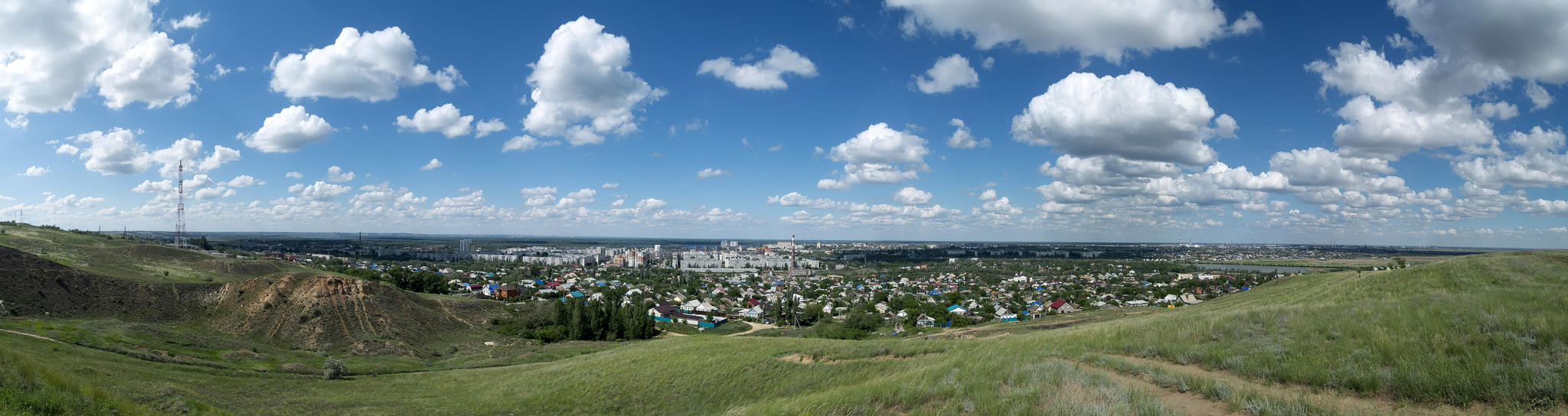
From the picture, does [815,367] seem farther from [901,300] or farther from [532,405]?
[901,300]

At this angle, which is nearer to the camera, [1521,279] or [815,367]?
[815,367]

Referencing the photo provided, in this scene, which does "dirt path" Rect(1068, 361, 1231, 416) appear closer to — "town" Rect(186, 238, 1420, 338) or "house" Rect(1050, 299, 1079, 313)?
"town" Rect(186, 238, 1420, 338)

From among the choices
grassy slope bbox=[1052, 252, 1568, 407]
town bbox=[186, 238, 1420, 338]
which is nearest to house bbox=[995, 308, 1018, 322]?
town bbox=[186, 238, 1420, 338]

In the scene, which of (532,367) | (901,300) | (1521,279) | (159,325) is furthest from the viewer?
(901,300)

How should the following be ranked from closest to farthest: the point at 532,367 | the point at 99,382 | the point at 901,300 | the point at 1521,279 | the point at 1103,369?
the point at 1103,369 → the point at 99,382 → the point at 1521,279 → the point at 532,367 → the point at 901,300

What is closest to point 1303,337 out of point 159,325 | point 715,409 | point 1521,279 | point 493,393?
point 715,409

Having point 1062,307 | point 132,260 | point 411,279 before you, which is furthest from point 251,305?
point 1062,307

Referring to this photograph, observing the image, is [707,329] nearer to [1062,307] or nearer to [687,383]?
[687,383]
